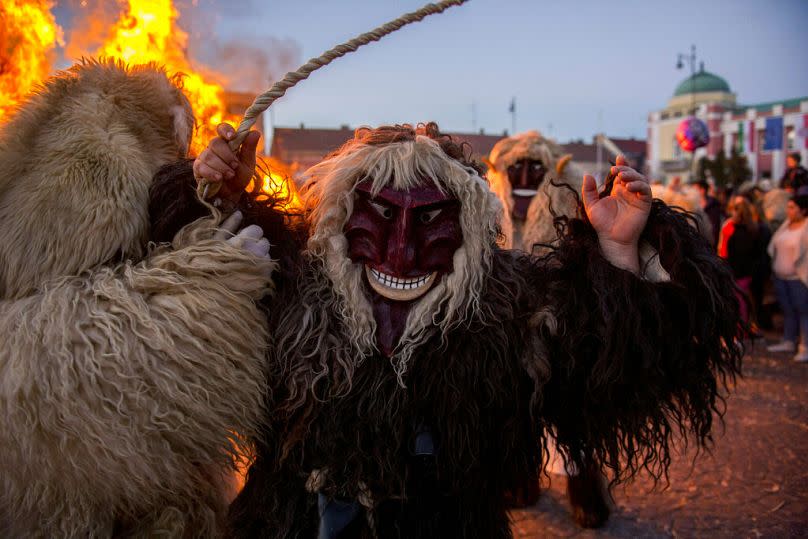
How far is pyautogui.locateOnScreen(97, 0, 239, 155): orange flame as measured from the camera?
2.38m

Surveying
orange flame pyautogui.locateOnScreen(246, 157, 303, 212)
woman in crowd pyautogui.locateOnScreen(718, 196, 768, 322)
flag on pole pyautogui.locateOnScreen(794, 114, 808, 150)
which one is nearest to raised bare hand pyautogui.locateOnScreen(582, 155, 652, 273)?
orange flame pyautogui.locateOnScreen(246, 157, 303, 212)

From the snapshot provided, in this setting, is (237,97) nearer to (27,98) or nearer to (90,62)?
(90,62)

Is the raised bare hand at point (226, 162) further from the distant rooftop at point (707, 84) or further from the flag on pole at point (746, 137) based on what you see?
the distant rooftop at point (707, 84)

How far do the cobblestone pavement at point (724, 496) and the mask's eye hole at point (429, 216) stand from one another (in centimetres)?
201

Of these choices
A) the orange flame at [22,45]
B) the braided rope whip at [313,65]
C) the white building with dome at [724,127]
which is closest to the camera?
the braided rope whip at [313,65]

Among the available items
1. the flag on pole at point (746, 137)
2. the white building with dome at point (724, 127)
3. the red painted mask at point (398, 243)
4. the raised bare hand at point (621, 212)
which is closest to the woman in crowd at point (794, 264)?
the raised bare hand at point (621, 212)

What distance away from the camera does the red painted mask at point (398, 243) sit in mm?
1640

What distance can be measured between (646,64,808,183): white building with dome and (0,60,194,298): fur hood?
118 feet

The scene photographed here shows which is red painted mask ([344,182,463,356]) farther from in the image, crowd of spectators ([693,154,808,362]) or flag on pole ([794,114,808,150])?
flag on pole ([794,114,808,150])

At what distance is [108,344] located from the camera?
1505 mm

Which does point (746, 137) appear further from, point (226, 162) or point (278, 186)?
point (226, 162)

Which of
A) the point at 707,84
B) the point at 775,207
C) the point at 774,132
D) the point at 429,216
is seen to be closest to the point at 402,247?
the point at 429,216

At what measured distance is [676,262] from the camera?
5.54ft

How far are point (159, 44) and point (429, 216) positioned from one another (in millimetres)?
1500
